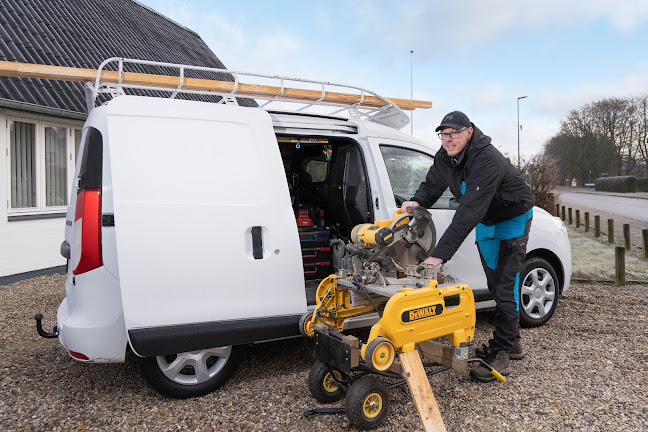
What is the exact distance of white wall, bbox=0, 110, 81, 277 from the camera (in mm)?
7441

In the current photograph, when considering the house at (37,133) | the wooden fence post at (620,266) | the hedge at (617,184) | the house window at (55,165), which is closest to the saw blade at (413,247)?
the wooden fence post at (620,266)

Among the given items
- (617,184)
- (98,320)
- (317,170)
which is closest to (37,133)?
(317,170)

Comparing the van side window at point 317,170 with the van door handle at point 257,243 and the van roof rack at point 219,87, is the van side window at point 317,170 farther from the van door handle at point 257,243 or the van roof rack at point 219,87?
the van door handle at point 257,243

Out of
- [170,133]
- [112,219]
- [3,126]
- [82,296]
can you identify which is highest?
[3,126]

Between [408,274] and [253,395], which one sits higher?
[408,274]

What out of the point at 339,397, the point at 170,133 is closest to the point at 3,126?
the point at 170,133

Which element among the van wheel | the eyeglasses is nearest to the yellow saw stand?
the van wheel

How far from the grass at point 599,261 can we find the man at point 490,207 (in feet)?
14.3

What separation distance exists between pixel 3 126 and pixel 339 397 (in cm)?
707

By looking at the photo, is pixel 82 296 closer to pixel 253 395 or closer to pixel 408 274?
pixel 253 395

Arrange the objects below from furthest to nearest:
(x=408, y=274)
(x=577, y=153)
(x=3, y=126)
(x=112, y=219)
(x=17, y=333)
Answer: (x=577, y=153) → (x=3, y=126) → (x=17, y=333) → (x=408, y=274) → (x=112, y=219)

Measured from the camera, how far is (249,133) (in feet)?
11.0

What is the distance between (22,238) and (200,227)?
625 cm

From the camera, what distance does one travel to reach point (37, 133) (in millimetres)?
8047
